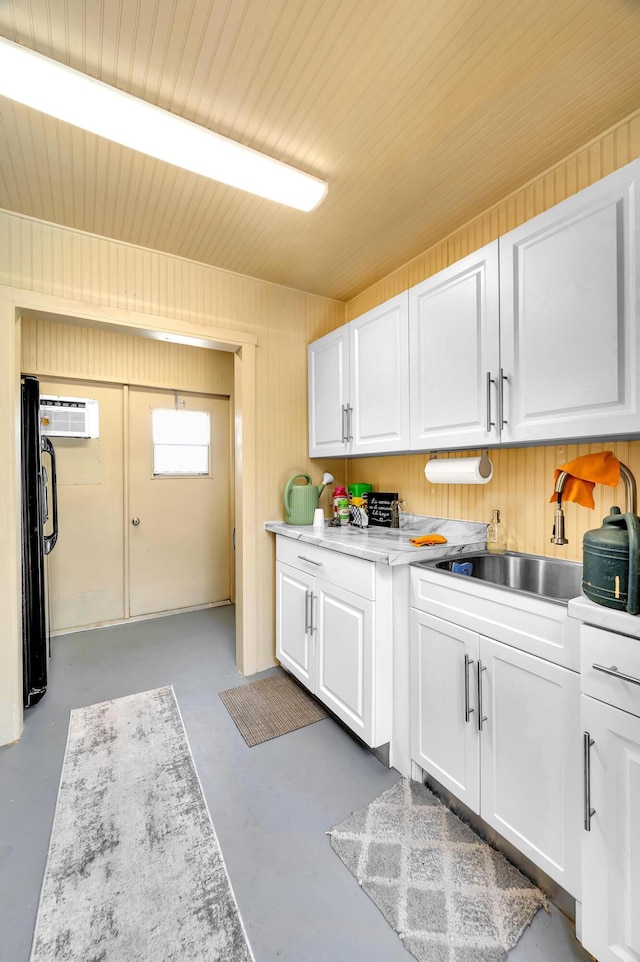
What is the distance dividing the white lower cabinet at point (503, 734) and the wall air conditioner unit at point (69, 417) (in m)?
3.05

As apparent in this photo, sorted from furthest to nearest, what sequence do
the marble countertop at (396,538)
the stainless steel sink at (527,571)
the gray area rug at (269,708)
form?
the gray area rug at (269,708) < the marble countertop at (396,538) < the stainless steel sink at (527,571)

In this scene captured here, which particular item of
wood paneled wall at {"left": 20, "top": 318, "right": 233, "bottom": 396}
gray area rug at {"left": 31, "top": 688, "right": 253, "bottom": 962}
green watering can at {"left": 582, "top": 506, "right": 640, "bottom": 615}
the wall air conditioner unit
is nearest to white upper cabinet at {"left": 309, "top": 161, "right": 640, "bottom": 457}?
green watering can at {"left": 582, "top": 506, "right": 640, "bottom": 615}

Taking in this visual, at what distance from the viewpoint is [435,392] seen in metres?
1.85

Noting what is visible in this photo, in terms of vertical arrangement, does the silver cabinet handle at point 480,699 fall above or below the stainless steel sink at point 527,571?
below

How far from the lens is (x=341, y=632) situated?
1.93 meters

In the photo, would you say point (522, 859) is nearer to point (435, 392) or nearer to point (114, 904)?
point (114, 904)

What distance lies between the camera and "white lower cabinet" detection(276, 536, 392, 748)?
173cm

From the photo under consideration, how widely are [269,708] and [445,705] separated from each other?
1.14 m

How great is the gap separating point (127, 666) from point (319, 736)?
4.96 feet

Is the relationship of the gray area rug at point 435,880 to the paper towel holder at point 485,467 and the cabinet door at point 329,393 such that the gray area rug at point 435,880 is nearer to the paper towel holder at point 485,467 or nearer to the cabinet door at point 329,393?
the paper towel holder at point 485,467

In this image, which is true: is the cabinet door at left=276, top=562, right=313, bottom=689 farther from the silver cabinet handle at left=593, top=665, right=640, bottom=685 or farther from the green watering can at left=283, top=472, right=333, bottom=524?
the silver cabinet handle at left=593, top=665, right=640, bottom=685

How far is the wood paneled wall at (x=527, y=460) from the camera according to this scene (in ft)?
4.92

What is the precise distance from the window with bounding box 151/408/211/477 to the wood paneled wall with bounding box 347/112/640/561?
219 cm

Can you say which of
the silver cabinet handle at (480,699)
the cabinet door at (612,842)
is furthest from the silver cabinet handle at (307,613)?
the cabinet door at (612,842)
